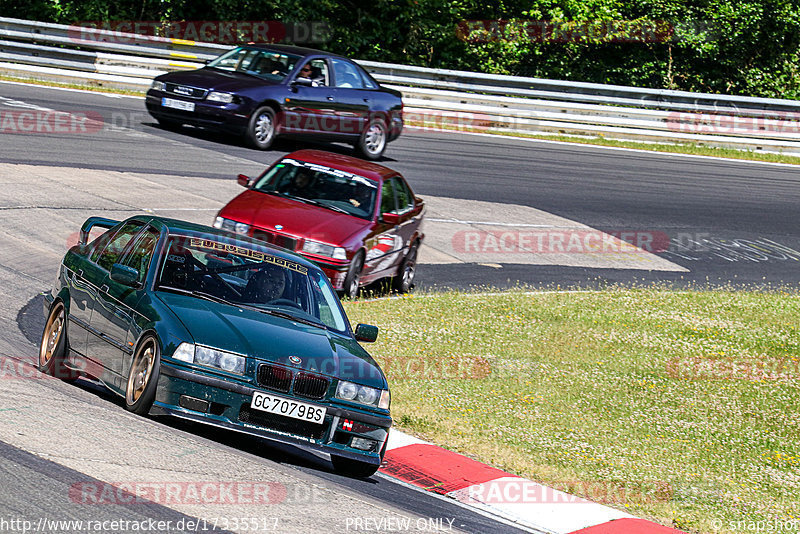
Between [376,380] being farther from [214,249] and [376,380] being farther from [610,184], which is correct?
[610,184]

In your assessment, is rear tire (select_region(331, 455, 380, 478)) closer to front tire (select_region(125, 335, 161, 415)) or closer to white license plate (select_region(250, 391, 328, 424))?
white license plate (select_region(250, 391, 328, 424))

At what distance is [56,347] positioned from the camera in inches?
307

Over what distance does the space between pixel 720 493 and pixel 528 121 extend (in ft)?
66.1

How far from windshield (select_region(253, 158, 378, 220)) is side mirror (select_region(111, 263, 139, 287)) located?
6.03 metres

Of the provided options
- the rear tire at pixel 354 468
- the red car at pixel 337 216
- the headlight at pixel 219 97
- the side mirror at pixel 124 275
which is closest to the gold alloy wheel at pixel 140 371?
the side mirror at pixel 124 275

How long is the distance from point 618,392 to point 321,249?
381cm

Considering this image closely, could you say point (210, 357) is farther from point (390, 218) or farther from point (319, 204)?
point (390, 218)

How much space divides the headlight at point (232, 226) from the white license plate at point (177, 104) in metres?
6.84

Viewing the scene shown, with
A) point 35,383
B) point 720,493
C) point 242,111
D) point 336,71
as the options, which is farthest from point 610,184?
point 35,383

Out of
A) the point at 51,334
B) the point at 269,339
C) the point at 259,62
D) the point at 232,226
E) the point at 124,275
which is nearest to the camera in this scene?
the point at 269,339

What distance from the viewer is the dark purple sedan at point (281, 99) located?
18.8 m

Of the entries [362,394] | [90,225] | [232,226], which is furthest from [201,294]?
[232,226]

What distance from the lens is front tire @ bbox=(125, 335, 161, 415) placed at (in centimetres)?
654

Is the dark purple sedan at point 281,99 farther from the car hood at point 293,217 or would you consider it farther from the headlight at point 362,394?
the headlight at point 362,394
